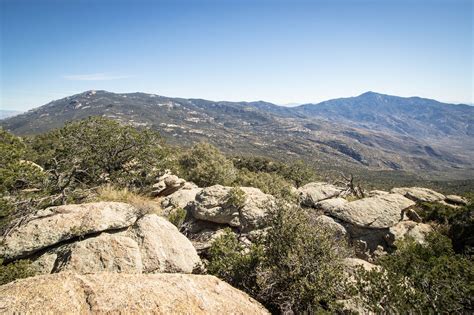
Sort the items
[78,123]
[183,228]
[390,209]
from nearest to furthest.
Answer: [183,228]
[390,209]
[78,123]

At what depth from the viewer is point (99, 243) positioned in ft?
24.8

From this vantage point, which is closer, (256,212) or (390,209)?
(256,212)

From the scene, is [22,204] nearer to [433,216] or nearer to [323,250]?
[323,250]

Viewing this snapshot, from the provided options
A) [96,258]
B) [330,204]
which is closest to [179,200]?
[96,258]

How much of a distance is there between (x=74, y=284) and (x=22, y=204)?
8.51m

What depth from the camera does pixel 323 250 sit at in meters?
7.85

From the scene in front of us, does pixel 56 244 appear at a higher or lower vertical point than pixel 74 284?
lower

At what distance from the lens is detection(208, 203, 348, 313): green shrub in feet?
23.1

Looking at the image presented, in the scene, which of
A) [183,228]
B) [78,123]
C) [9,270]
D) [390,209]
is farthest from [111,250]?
[78,123]

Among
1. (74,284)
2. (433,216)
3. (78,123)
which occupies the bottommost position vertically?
(433,216)

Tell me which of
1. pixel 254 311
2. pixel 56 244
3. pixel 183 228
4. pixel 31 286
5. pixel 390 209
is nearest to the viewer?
pixel 31 286

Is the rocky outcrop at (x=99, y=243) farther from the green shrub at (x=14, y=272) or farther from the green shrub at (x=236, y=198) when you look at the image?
the green shrub at (x=236, y=198)

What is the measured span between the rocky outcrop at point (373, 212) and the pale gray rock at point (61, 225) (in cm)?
1240

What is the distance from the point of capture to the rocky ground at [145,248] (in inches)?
194
